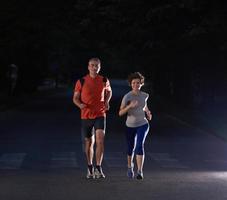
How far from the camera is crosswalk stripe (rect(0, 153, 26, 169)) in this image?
14.7m

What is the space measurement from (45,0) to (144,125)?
4149 cm

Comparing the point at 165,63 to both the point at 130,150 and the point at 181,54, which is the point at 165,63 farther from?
the point at 130,150

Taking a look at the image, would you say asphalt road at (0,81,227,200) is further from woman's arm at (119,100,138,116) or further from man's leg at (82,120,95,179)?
woman's arm at (119,100,138,116)

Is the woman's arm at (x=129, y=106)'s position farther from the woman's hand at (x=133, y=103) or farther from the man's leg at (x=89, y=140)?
the man's leg at (x=89, y=140)

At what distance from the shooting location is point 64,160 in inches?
629

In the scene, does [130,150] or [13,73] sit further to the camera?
[13,73]

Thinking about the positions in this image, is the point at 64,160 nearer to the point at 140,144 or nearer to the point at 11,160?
the point at 11,160

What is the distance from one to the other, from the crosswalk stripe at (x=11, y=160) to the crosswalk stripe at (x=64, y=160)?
0.67m

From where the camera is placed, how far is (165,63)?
137 ft

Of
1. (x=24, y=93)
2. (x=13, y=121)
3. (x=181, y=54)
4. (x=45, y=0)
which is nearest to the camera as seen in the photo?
(x=13, y=121)

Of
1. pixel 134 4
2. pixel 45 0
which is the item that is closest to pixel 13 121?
pixel 134 4

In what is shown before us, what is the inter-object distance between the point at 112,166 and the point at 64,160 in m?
1.51

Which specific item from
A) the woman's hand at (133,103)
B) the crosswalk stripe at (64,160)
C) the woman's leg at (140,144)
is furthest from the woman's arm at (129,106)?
the crosswalk stripe at (64,160)

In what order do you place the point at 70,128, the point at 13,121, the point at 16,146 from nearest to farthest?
the point at 16,146 < the point at 70,128 < the point at 13,121
